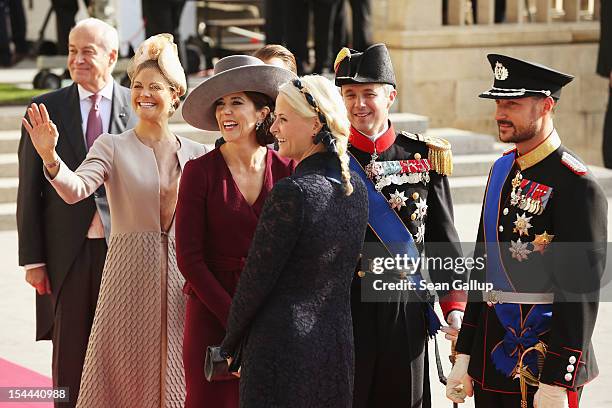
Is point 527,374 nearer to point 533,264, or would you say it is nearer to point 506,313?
point 506,313

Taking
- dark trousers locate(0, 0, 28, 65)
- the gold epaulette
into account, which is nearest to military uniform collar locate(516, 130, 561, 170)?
the gold epaulette

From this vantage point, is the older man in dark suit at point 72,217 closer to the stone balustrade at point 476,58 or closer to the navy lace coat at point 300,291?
the navy lace coat at point 300,291

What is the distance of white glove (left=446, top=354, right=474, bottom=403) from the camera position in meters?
4.23

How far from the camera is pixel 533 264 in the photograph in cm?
404

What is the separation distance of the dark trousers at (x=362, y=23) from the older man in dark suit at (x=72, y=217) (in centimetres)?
610

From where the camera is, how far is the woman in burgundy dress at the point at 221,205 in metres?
4.35

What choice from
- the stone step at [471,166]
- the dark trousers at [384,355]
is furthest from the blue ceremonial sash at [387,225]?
the stone step at [471,166]

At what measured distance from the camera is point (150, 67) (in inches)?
186

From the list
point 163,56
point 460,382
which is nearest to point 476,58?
point 163,56

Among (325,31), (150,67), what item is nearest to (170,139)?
(150,67)

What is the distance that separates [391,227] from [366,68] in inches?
21.6

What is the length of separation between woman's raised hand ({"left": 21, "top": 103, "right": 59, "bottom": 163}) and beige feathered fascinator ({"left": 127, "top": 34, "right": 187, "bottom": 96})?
0.43 m

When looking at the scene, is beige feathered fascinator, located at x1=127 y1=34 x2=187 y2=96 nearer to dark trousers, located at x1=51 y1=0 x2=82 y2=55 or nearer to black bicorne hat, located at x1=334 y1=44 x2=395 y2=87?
black bicorne hat, located at x1=334 y1=44 x2=395 y2=87

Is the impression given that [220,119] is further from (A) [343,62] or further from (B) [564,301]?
(B) [564,301]
